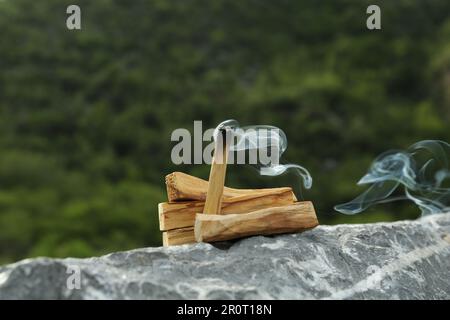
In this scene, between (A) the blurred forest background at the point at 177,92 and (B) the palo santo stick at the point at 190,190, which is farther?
(A) the blurred forest background at the point at 177,92

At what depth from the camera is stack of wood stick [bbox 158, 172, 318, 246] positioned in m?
1.66

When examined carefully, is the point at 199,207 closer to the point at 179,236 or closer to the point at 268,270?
the point at 179,236

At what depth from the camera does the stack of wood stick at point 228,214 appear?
166 cm

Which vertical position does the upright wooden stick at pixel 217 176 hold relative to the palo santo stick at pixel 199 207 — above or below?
above

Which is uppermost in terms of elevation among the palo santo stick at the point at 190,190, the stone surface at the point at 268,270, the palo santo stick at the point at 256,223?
the palo santo stick at the point at 190,190

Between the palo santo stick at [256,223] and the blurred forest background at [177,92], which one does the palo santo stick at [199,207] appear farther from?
the blurred forest background at [177,92]

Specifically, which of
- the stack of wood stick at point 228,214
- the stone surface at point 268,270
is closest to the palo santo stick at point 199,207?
the stack of wood stick at point 228,214

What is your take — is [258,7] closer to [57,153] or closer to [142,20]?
[142,20]

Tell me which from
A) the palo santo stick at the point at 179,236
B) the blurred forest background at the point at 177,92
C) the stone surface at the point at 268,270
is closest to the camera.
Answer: the stone surface at the point at 268,270

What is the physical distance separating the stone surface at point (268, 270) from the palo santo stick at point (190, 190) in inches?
5.2

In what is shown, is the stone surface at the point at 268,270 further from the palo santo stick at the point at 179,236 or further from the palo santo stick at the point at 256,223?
the palo santo stick at the point at 179,236

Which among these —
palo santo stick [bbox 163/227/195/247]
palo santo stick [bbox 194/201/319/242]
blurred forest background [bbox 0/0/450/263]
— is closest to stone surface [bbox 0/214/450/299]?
palo santo stick [bbox 194/201/319/242]

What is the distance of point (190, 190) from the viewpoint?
1766mm

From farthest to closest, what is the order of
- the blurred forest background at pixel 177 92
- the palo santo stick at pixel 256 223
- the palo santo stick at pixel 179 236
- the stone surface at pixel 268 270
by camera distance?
the blurred forest background at pixel 177 92 → the palo santo stick at pixel 179 236 → the palo santo stick at pixel 256 223 → the stone surface at pixel 268 270
